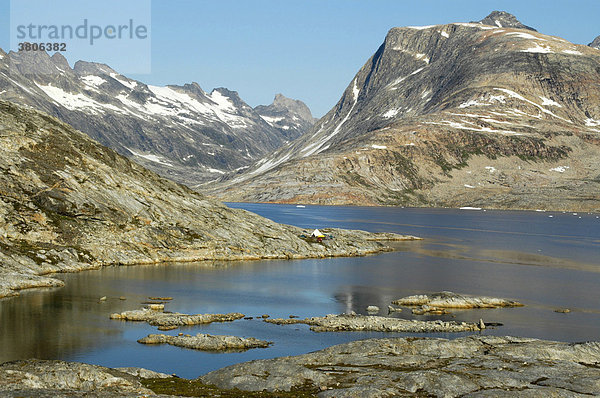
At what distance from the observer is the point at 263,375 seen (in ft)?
132

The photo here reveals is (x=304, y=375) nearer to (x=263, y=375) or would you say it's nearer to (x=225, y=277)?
(x=263, y=375)

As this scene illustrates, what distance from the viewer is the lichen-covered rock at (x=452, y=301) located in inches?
2883

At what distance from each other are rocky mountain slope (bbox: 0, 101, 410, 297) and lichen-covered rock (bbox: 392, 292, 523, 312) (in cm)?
4166

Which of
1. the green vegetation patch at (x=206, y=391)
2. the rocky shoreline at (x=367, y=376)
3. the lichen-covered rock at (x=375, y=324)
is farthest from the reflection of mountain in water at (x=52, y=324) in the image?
the lichen-covered rock at (x=375, y=324)

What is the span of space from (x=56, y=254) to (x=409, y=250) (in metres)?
77.8

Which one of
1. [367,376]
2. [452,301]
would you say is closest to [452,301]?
[452,301]

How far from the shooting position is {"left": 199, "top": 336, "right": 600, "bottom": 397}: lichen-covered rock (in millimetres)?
35688

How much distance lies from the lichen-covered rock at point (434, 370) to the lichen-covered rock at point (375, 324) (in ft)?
35.8

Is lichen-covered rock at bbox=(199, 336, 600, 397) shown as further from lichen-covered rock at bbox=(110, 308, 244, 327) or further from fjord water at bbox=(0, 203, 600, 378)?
lichen-covered rock at bbox=(110, 308, 244, 327)

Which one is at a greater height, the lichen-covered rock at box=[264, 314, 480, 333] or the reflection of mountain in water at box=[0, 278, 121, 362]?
the reflection of mountain in water at box=[0, 278, 121, 362]

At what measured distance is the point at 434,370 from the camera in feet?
128

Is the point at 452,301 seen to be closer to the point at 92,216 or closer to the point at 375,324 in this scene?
the point at 375,324

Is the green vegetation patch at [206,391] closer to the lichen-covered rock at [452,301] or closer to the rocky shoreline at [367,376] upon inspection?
the rocky shoreline at [367,376]

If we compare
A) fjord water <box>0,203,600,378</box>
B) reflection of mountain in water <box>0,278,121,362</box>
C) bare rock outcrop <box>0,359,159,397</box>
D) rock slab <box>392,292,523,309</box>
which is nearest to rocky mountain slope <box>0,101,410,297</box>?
fjord water <box>0,203,600,378</box>
